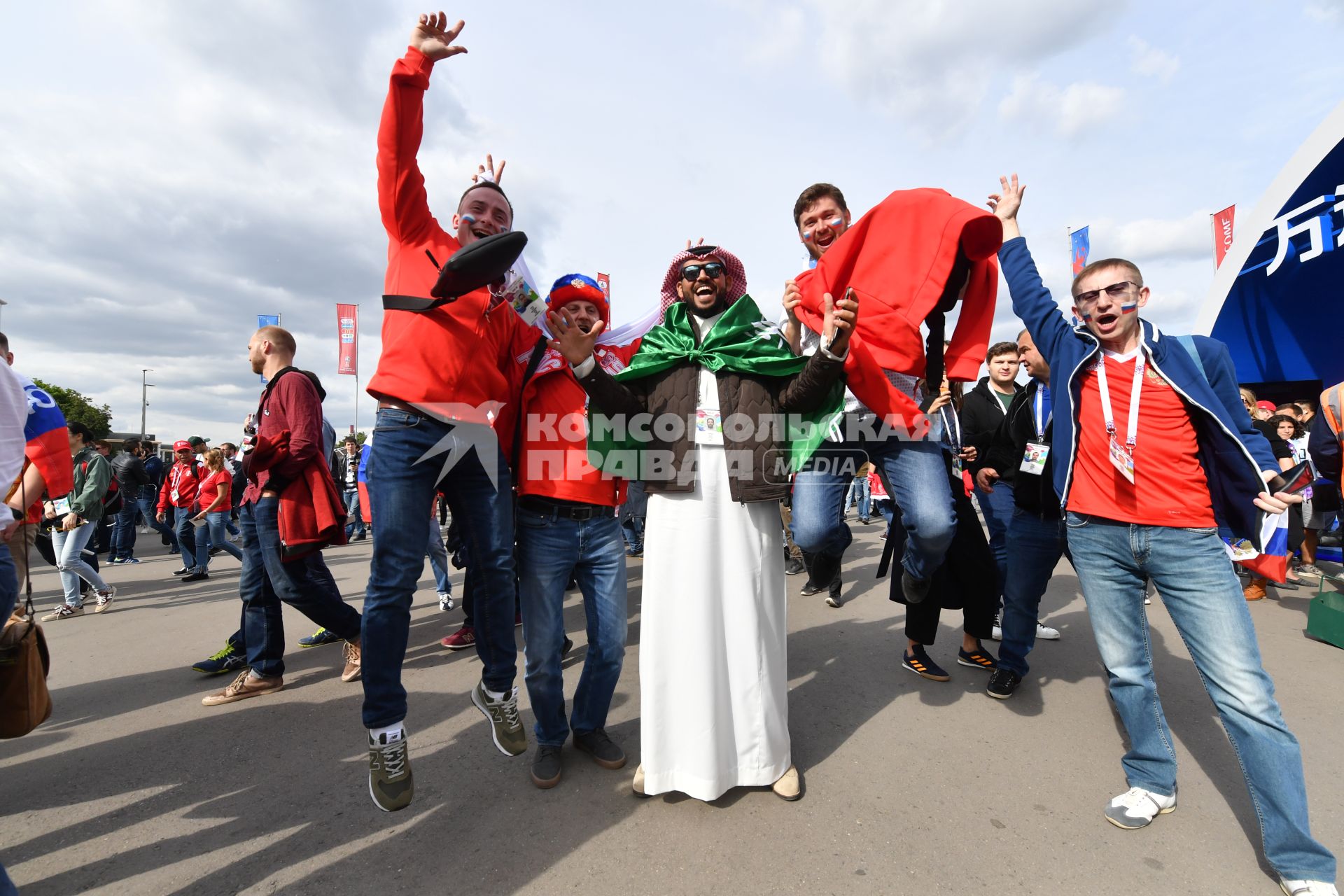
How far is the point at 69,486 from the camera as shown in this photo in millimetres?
2264

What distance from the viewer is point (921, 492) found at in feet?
8.63

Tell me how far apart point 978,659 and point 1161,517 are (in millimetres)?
2070

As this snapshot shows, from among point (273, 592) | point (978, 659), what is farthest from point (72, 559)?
point (978, 659)

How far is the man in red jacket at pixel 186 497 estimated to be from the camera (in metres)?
8.52

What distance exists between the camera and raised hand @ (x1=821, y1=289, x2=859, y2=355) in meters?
2.09

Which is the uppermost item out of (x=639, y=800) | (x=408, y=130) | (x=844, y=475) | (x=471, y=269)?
(x=408, y=130)

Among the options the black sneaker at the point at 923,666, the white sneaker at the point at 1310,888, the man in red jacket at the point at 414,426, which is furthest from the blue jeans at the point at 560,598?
the white sneaker at the point at 1310,888

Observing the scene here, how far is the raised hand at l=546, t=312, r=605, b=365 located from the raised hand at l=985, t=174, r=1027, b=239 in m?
1.94

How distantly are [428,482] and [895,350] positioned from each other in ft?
6.38

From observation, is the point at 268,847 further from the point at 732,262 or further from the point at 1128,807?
the point at 1128,807

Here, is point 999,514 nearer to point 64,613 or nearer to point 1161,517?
point 1161,517

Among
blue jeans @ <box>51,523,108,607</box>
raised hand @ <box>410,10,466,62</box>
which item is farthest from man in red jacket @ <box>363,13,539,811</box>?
blue jeans @ <box>51,523,108,607</box>

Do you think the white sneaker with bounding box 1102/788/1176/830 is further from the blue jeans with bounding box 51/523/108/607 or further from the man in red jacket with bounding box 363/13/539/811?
the blue jeans with bounding box 51/523/108/607

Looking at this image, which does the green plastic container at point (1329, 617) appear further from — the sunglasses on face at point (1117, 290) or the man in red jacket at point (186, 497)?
the man in red jacket at point (186, 497)
